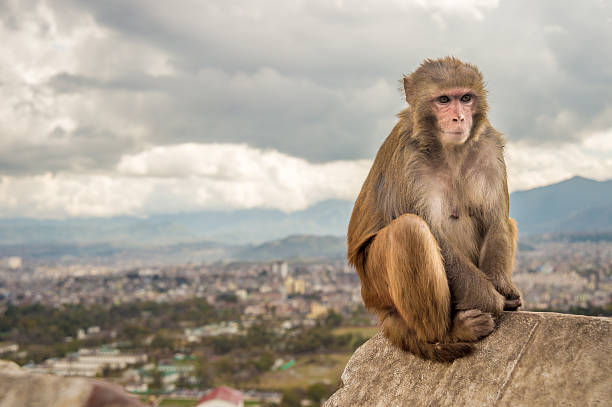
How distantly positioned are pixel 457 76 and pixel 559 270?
249 ft

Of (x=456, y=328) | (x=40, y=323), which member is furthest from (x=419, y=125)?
(x=40, y=323)

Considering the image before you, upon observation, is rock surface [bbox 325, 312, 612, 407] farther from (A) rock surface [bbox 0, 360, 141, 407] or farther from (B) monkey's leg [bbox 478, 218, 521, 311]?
(A) rock surface [bbox 0, 360, 141, 407]

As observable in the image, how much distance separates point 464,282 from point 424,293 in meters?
0.28

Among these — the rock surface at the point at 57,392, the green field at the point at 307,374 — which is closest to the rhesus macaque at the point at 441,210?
the rock surface at the point at 57,392

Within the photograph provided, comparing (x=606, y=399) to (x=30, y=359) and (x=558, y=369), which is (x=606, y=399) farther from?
(x=30, y=359)

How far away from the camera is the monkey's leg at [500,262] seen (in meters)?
2.94

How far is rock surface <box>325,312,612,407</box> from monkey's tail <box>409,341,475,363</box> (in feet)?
0.10

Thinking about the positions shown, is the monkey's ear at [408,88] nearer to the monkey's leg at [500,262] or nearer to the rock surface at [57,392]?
the monkey's leg at [500,262]

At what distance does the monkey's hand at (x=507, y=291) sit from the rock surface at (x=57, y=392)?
1925 millimetres

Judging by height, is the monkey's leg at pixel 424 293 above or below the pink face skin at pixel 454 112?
below

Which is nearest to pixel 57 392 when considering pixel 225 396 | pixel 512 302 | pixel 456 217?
pixel 456 217

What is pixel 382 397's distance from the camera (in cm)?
281

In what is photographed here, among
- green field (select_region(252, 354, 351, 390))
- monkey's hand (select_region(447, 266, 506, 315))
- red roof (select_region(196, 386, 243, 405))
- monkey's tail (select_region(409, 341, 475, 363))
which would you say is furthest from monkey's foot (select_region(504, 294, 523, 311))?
green field (select_region(252, 354, 351, 390))

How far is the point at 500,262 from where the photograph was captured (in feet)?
9.75
